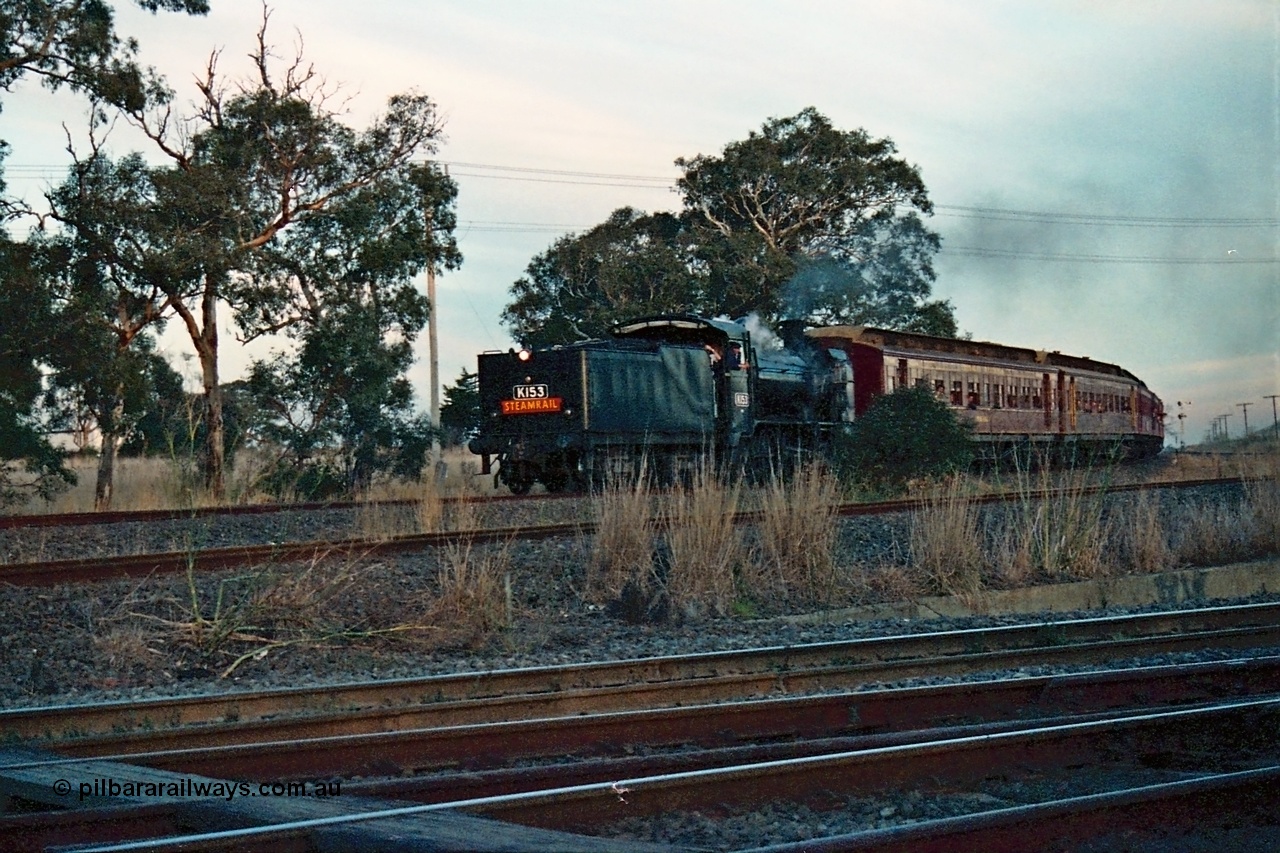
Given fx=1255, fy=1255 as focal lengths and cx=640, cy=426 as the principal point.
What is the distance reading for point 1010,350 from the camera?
2606 centimetres

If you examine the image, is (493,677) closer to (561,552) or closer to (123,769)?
(123,769)

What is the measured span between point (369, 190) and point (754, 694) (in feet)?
65.8

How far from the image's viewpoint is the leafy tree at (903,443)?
60.1 feet

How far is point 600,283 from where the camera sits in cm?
3412

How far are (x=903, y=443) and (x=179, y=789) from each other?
50.4 feet

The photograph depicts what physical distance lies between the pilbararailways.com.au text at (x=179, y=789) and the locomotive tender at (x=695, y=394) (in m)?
9.19

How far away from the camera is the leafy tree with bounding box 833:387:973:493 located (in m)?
18.3

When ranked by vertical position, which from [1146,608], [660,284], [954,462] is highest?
[660,284]

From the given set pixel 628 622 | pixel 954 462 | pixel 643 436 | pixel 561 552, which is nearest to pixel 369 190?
pixel 643 436

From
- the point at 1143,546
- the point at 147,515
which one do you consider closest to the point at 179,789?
the point at 1143,546

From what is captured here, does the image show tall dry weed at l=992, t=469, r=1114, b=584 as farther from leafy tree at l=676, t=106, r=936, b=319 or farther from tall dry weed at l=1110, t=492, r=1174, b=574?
leafy tree at l=676, t=106, r=936, b=319

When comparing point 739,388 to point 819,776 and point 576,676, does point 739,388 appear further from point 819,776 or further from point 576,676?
point 819,776

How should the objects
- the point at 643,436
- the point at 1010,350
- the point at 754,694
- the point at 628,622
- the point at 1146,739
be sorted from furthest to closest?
the point at 1010,350 → the point at 643,436 → the point at 628,622 → the point at 754,694 → the point at 1146,739

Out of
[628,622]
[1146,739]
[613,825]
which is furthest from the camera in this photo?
[628,622]
